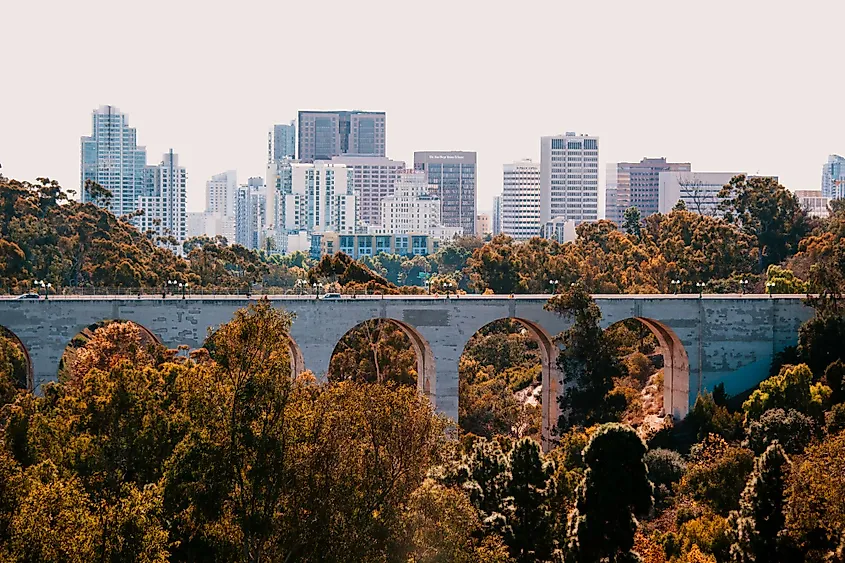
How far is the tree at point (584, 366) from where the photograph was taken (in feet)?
182

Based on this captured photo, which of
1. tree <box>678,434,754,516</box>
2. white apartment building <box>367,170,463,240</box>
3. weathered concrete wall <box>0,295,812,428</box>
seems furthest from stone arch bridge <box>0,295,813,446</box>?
white apartment building <box>367,170,463,240</box>

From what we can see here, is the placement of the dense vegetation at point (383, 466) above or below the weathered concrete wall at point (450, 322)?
below

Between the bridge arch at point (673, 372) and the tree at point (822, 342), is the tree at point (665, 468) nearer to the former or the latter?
the bridge arch at point (673, 372)

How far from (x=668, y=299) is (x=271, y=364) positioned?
111 feet

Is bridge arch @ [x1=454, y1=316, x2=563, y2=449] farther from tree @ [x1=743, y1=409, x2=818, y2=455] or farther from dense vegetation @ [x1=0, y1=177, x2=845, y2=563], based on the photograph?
tree @ [x1=743, y1=409, x2=818, y2=455]

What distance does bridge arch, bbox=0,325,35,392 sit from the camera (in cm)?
5259

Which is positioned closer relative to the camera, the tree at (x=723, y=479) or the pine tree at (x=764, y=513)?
the pine tree at (x=764, y=513)

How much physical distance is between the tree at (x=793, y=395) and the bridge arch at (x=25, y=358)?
Answer: 1119 inches

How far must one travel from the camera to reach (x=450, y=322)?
56.1 metres

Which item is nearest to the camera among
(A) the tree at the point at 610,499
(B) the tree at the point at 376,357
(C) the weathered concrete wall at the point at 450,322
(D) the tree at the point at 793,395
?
(A) the tree at the point at 610,499

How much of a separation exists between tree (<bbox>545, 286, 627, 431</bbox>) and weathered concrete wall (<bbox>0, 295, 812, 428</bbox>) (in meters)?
1.19

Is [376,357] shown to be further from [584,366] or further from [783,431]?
[783,431]

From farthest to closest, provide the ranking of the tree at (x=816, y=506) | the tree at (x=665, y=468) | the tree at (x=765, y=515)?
the tree at (x=665, y=468)
the tree at (x=765, y=515)
the tree at (x=816, y=506)

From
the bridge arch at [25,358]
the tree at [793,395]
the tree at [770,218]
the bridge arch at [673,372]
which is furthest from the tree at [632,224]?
the bridge arch at [25,358]
